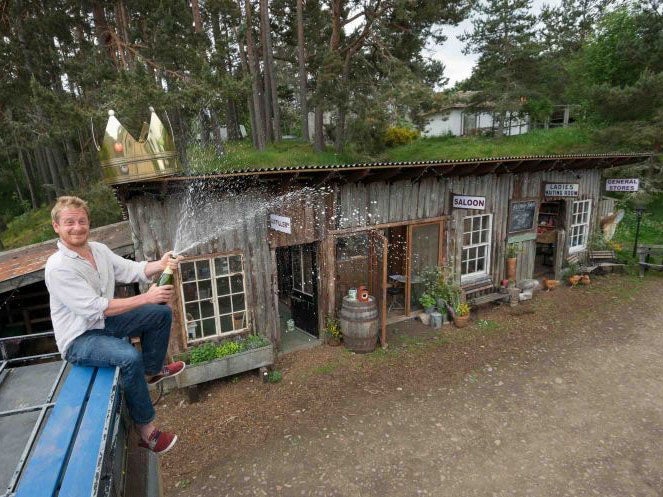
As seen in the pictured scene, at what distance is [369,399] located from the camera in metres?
7.24

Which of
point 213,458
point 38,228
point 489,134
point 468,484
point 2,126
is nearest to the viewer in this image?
point 468,484

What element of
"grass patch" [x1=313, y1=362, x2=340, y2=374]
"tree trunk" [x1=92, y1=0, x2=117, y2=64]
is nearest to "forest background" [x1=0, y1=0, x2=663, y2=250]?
"tree trunk" [x1=92, y1=0, x2=117, y2=64]

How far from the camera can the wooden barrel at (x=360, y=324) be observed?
8.64m

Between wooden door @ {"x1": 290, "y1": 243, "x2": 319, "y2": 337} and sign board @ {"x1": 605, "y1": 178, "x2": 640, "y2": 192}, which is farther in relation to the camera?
sign board @ {"x1": 605, "y1": 178, "x2": 640, "y2": 192}

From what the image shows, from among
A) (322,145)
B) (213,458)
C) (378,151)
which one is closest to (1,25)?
(322,145)

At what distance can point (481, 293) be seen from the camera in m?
11.7

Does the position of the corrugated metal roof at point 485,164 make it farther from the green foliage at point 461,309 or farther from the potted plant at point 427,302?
the green foliage at point 461,309

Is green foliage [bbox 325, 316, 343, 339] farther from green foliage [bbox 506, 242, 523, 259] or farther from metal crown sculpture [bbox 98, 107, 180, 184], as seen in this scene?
green foliage [bbox 506, 242, 523, 259]

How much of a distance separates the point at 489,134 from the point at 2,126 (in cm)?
3175

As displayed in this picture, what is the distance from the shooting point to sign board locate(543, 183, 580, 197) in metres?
11.7

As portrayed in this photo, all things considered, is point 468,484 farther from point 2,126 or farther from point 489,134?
point 489,134

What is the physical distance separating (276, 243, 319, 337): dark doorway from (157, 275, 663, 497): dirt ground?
0.89 metres

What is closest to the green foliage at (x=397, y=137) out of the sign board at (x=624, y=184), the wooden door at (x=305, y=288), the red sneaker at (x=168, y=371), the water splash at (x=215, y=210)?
the sign board at (x=624, y=184)

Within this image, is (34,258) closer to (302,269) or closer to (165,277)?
(302,269)
